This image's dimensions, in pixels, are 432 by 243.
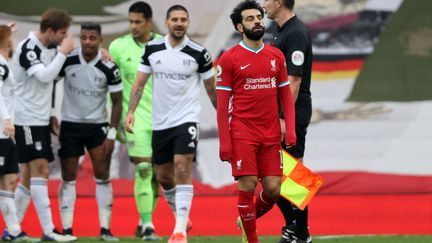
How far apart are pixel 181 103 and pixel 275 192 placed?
A: 72.0 inches

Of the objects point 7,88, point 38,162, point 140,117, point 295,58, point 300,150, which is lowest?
point 38,162

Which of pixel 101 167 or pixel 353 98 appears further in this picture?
pixel 353 98

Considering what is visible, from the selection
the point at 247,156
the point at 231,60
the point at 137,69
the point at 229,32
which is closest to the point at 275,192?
the point at 247,156

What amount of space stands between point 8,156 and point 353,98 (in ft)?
18.9

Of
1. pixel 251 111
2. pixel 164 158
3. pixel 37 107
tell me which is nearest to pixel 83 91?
pixel 37 107

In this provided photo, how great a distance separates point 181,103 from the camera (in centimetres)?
1093

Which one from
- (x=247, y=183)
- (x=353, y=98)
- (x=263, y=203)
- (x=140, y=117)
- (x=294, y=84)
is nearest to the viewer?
(x=247, y=183)

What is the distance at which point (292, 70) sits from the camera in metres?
9.90

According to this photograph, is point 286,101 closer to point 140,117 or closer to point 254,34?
point 254,34

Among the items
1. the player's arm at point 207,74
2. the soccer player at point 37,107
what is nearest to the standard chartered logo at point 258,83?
the player's arm at point 207,74

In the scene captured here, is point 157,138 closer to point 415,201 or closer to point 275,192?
point 275,192

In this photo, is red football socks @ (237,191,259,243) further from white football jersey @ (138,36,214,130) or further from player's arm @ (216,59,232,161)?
white football jersey @ (138,36,214,130)

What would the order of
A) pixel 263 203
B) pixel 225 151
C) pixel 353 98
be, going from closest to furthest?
pixel 225 151, pixel 263 203, pixel 353 98

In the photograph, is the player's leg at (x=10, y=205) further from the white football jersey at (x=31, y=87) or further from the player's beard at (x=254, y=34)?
the player's beard at (x=254, y=34)
